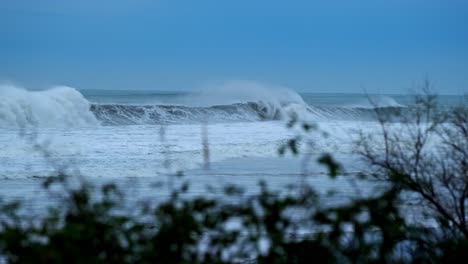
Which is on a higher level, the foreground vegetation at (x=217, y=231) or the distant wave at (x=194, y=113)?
the foreground vegetation at (x=217, y=231)

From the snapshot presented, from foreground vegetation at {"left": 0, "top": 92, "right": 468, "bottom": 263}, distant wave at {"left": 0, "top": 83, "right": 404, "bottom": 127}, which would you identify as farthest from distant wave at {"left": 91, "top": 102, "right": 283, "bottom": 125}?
foreground vegetation at {"left": 0, "top": 92, "right": 468, "bottom": 263}

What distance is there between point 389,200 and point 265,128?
2179 centimetres

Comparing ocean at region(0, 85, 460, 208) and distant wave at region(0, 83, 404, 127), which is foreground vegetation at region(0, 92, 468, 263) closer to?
ocean at region(0, 85, 460, 208)

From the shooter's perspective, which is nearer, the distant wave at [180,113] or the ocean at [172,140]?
the ocean at [172,140]

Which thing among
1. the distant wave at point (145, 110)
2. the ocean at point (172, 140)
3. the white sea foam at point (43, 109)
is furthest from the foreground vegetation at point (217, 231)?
the white sea foam at point (43, 109)

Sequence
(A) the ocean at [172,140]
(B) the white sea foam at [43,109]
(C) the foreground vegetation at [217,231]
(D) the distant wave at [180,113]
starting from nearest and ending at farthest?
1. (C) the foreground vegetation at [217,231]
2. (A) the ocean at [172,140]
3. (B) the white sea foam at [43,109]
4. (D) the distant wave at [180,113]

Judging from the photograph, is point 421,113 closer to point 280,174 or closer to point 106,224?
point 106,224

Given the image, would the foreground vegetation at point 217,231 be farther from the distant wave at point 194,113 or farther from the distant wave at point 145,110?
the distant wave at point 194,113

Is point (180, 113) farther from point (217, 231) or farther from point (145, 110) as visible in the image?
point (217, 231)

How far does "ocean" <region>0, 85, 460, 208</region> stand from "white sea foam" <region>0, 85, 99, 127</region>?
48 mm

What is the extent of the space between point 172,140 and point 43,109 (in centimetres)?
1137

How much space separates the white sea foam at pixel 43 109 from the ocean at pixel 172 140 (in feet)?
0.16

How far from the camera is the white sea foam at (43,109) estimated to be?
1059 inches

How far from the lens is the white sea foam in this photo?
26.9 m
